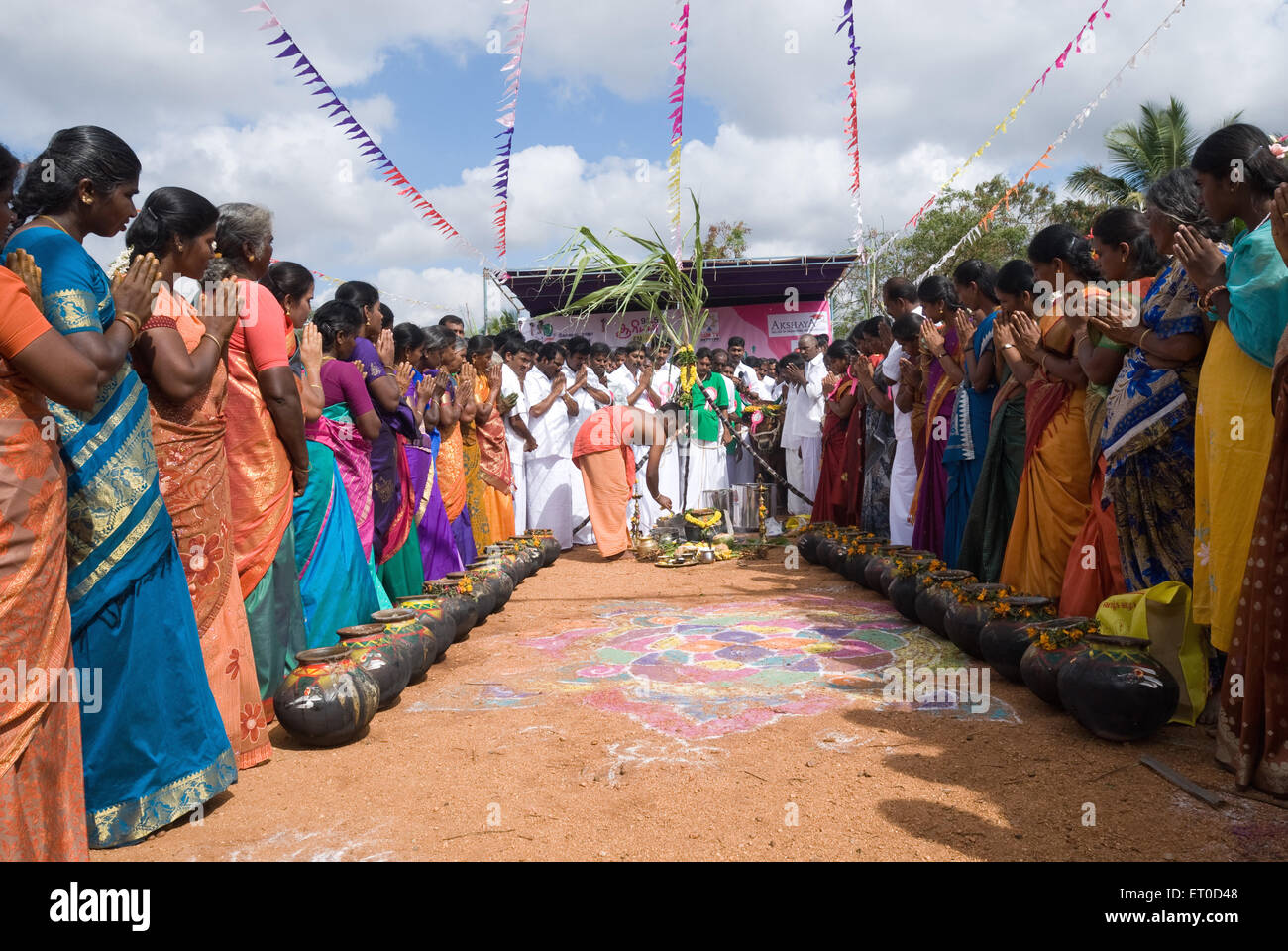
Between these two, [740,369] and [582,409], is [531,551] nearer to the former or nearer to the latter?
[582,409]

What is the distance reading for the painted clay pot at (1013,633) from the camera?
A: 420cm

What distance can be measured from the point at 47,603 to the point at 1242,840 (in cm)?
348

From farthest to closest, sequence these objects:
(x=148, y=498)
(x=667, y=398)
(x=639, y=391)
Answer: (x=667, y=398), (x=639, y=391), (x=148, y=498)

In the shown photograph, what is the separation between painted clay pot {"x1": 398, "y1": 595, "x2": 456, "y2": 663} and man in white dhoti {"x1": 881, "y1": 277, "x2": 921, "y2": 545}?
159 inches

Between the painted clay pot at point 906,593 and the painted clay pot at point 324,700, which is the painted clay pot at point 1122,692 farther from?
the painted clay pot at point 324,700

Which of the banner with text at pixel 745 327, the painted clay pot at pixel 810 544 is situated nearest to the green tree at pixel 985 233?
the banner with text at pixel 745 327

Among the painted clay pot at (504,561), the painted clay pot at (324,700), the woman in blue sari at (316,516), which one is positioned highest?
the woman in blue sari at (316,516)

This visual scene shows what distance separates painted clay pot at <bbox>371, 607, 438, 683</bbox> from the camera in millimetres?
4328

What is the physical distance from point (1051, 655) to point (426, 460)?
4.38 meters

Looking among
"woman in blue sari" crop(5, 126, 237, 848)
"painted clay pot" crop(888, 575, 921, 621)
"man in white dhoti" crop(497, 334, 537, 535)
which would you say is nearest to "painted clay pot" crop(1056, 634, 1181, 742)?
"painted clay pot" crop(888, 575, 921, 621)

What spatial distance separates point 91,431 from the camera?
8.95 feet

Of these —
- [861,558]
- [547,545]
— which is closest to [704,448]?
[547,545]

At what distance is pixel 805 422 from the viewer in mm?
11336

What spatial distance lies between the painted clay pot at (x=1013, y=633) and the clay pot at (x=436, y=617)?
288 centimetres
